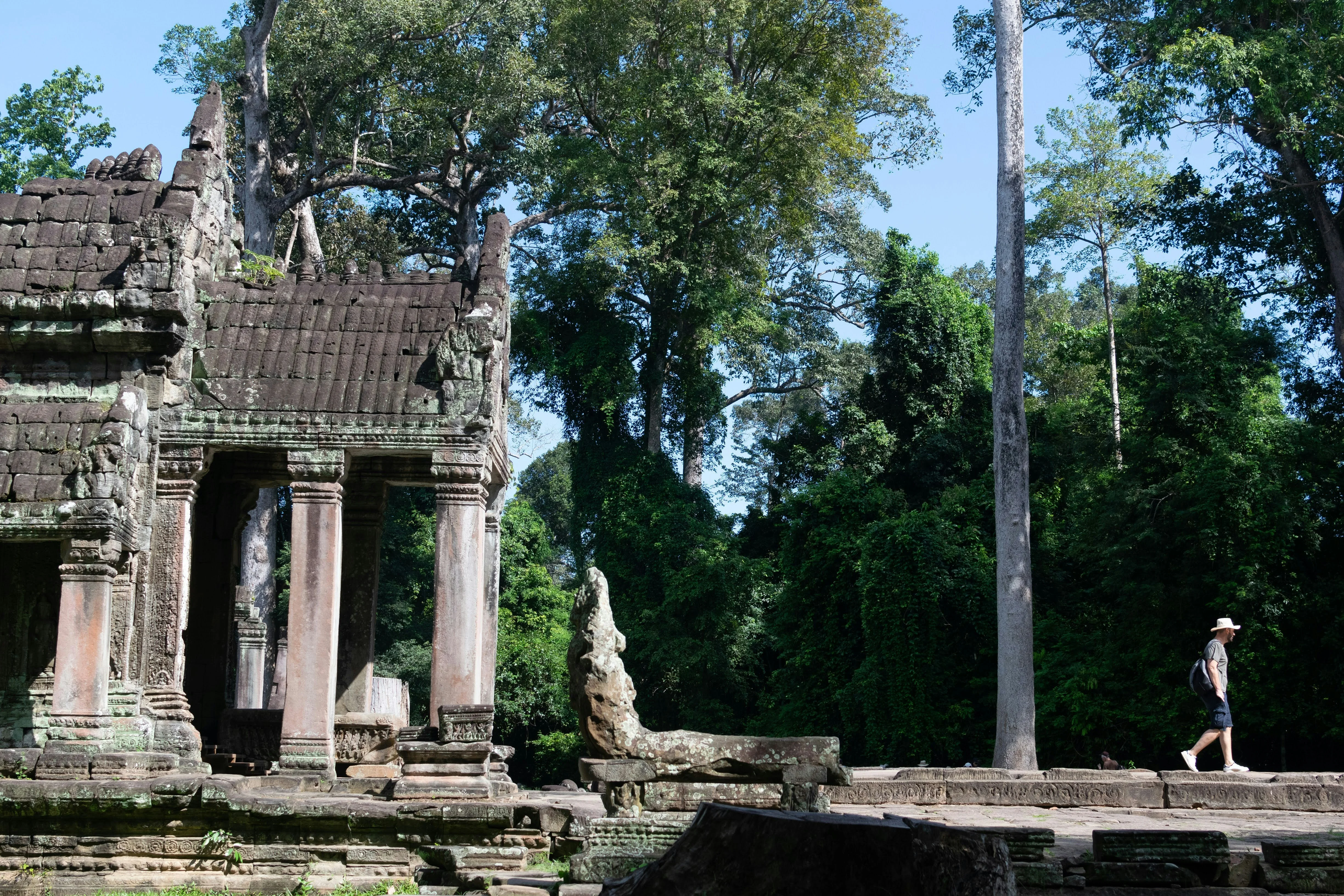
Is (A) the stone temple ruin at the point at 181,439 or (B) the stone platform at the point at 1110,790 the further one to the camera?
(B) the stone platform at the point at 1110,790

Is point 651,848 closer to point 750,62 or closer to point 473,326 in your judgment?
point 473,326

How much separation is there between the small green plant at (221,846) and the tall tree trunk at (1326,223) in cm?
1815

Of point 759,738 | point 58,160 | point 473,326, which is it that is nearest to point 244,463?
point 473,326

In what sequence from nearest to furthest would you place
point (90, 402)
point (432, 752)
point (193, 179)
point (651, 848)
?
point (651, 848), point (432, 752), point (90, 402), point (193, 179)

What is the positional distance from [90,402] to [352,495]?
3.07m

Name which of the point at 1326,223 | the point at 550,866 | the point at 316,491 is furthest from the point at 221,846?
the point at 1326,223

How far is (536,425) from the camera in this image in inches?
1607

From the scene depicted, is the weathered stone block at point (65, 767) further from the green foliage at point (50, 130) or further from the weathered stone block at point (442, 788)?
the green foliage at point (50, 130)

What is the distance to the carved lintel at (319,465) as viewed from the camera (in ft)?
38.8

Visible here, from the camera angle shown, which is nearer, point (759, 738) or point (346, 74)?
point (759, 738)

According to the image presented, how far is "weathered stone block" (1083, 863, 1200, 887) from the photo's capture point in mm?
7254

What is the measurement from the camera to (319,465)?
38.8ft

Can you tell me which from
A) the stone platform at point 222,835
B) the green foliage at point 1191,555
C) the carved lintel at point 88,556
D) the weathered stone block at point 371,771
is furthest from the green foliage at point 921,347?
the carved lintel at point 88,556

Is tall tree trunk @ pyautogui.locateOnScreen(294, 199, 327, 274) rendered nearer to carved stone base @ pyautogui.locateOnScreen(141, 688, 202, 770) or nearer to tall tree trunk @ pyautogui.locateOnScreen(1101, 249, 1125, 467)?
tall tree trunk @ pyautogui.locateOnScreen(1101, 249, 1125, 467)
